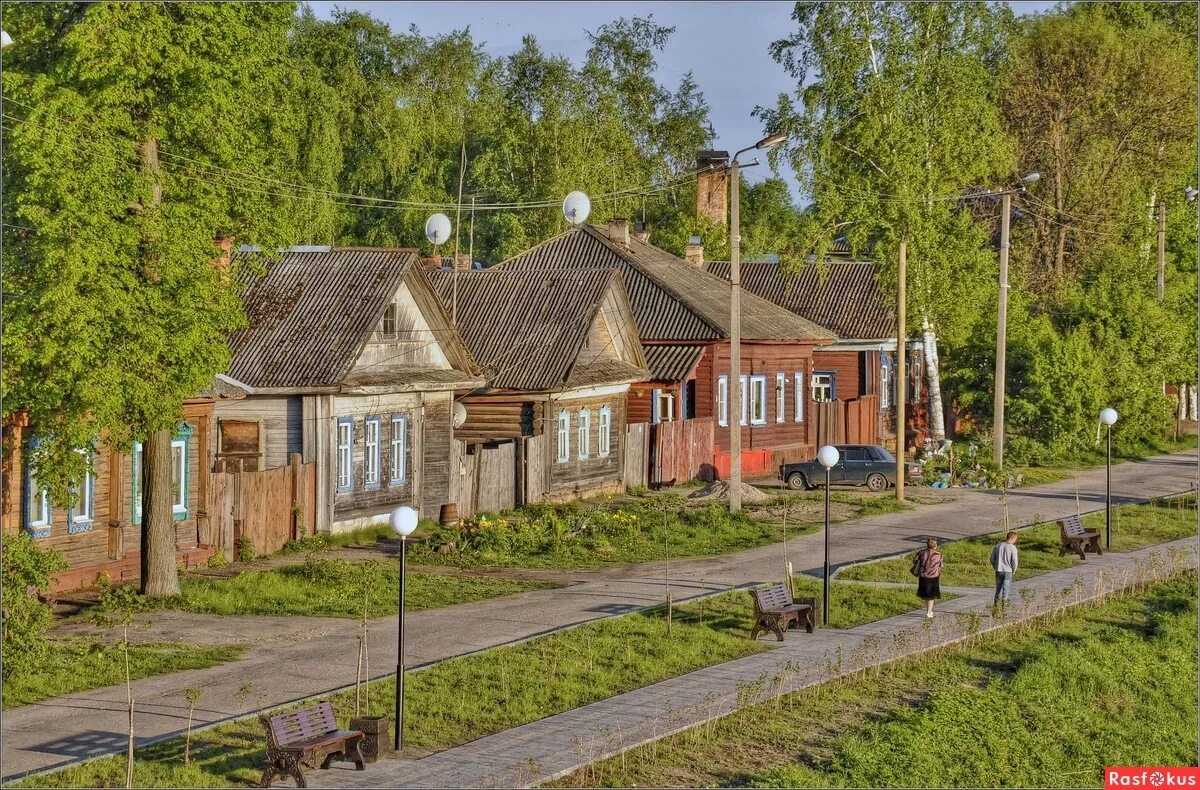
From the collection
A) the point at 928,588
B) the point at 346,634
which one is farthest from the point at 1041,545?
the point at 346,634

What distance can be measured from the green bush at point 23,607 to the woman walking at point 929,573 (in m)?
12.0

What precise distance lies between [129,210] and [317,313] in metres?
9.26

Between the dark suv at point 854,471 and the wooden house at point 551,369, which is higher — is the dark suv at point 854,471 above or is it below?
below

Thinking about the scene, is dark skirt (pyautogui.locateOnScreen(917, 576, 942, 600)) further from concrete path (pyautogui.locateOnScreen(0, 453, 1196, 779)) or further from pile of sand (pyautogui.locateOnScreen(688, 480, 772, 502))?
pile of sand (pyautogui.locateOnScreen(688, 480, 772, 502))

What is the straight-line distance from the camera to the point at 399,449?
3312 centimetres

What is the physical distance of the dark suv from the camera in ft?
135

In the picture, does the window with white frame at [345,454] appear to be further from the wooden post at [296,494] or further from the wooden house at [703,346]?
the wooden house at [703,346]

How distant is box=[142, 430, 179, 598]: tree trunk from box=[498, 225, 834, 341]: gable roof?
19.6m

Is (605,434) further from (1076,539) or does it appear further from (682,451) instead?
(1076,539)

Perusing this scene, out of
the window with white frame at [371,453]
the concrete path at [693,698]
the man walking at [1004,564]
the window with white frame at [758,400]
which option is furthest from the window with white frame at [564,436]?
the man walking at [1004,564]

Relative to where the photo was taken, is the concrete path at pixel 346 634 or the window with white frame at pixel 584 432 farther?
the window with white frame at pixel 584 432

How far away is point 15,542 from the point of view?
19.2m

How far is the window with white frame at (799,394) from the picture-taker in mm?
48531

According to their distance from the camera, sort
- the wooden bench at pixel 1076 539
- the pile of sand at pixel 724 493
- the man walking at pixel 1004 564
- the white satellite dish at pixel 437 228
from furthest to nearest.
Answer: the pile of sand at pixel 724 493 → the white satellite dish at pixel 437 228 → the wooden bench at pixel 1076 539 → the man walking at pixel 1004 564
